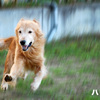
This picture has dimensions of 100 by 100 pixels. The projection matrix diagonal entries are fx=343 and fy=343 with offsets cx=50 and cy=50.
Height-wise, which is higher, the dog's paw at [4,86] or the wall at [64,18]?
the wall at [64,18]

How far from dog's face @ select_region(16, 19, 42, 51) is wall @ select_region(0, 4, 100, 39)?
324cm

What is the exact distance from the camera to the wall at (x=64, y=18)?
9000 mm

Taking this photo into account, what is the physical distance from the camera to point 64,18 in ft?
33.2

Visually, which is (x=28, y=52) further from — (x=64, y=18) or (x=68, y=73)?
(x=64, y=18)

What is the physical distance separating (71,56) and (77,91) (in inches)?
105

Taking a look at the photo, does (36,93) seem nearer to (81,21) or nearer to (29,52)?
(29,52)

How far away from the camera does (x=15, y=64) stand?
5754 mm

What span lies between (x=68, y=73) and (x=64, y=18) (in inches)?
138

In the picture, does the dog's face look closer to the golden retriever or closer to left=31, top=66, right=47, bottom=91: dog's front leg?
the golden retriever

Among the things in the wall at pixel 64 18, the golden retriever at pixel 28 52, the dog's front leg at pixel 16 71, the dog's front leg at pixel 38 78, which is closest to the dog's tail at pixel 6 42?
the golden retriever at pixel 28 52

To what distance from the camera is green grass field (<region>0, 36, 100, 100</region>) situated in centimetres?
548

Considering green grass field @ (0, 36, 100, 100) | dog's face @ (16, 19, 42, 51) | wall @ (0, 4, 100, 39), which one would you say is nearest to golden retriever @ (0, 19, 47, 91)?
dog's face @ (16, 19, 42, 51)

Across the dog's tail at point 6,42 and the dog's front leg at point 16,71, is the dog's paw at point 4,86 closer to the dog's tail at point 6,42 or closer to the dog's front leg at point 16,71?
the dog's front leg at point 16,71

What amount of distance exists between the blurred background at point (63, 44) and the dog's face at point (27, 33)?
0.77 meters
